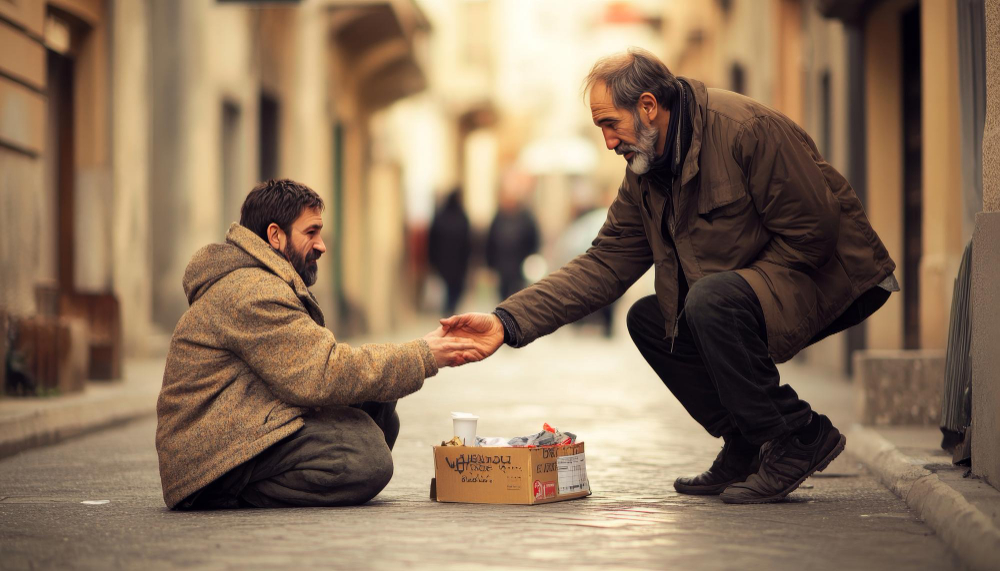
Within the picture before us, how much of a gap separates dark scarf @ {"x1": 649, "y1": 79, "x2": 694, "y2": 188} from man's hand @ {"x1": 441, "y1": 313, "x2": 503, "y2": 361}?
2.63 feet

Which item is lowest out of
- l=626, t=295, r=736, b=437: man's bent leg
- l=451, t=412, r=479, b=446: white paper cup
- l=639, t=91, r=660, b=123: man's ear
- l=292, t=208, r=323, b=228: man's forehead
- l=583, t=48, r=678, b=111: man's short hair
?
l=451, t=412, r=479, b=446: white paper cup

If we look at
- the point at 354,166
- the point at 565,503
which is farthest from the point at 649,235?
the point at 354,166

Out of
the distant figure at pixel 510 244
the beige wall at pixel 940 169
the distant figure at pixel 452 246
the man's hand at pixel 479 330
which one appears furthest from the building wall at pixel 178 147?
the man's hand at pixel 479 330

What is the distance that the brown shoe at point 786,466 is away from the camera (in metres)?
5.20

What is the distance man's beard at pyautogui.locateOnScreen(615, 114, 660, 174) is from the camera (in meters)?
5.27

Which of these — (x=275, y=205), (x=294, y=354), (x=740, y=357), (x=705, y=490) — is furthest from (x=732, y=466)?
(x=275, y=205)

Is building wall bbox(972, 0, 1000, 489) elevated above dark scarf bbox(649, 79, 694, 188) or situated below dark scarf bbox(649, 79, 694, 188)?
below

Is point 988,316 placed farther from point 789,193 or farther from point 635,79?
point 635,79

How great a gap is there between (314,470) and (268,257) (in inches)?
28.8

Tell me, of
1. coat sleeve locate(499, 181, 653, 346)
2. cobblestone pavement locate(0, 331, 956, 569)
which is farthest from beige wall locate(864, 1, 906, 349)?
coat sleeve locate(499, 181, 653, 346)

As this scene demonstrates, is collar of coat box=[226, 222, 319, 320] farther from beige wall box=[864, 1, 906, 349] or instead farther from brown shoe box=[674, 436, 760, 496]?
beige wall box=[864, 1, 906, 349]

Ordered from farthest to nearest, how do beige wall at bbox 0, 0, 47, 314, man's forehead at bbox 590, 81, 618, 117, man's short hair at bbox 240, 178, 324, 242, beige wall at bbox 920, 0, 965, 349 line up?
1. beige wall at bbox 0, 0, 47, 314
2. beige wall at bbox 920, 0, 965, 349
3. man's forehead at bbox 590, 81, 618, 117
4. man's short hair at bbox 240, 178, 324, 242

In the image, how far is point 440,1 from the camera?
3788 cm

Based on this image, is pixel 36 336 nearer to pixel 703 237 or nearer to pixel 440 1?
pixel 703 237
